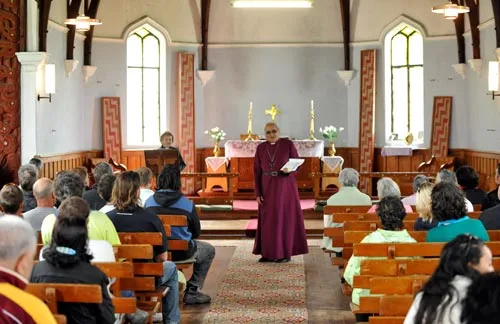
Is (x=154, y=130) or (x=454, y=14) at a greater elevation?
(x=454, y=14)

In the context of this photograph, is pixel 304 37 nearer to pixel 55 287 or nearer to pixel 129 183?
pixel 129 183

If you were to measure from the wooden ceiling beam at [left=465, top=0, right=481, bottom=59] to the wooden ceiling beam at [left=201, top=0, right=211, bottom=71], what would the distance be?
4902 millimetres

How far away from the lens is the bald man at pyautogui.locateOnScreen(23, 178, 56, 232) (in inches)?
245

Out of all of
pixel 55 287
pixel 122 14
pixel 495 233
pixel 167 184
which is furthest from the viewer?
pixel 122 14

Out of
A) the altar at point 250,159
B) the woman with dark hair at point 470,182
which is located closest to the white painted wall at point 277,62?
the altar at point 250,159

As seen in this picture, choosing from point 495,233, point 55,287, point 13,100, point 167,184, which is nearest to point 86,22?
point 13,100

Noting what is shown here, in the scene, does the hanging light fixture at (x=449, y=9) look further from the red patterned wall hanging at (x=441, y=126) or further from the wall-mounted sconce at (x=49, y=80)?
the wall-mounted sconce at (x=49, y=80)

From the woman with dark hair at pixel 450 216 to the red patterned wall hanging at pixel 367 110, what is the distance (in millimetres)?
11573

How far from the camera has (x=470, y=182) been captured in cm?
797

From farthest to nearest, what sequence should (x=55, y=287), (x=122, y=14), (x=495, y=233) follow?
(x=122, y=14)
(x=495, y=233)
(x=55, y=287)

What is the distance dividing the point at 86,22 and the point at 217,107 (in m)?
5.66

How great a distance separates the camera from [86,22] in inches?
471

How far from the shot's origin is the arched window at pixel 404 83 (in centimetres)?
1691

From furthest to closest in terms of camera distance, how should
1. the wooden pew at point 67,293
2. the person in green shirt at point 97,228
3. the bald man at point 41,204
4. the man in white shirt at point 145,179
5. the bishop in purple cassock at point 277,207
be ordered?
the bishop in purple cassock at point 277,207, the man in white shirt at point 145,179, the bald man at point 41,204, the person in green shirt at point 97,228, the wooden pew at point 67,293
